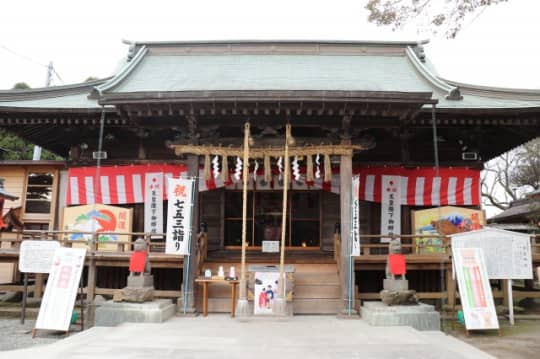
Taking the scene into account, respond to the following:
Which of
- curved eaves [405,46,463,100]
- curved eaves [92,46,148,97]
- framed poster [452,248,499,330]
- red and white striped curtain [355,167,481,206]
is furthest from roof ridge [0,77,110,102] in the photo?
framed poster [452,248,499,330]

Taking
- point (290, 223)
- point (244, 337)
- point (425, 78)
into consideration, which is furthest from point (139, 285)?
point (425, 78)

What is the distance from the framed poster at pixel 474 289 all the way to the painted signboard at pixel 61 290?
7.51m

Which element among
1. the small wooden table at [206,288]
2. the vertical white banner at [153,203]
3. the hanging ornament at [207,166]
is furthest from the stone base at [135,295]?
the vertical white banner at [153,203]

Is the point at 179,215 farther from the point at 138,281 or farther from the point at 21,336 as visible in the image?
the point at 21,336

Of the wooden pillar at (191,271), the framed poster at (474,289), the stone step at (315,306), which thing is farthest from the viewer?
the stone step at (315,306)

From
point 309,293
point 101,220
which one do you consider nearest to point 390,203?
point 309,293

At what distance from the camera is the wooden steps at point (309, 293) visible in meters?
9.23

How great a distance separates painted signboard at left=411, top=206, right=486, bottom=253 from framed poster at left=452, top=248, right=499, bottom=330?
9.57 feet

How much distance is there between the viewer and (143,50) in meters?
14.7

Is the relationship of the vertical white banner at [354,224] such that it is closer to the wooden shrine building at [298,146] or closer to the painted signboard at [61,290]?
the wooden shrine building at [298,146]

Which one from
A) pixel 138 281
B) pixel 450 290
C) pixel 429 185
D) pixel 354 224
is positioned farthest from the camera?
pixel 429 185

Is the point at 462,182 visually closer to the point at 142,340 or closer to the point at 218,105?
the point at 218,105

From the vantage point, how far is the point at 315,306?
9.24 m

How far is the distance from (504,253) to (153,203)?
8890 mm
